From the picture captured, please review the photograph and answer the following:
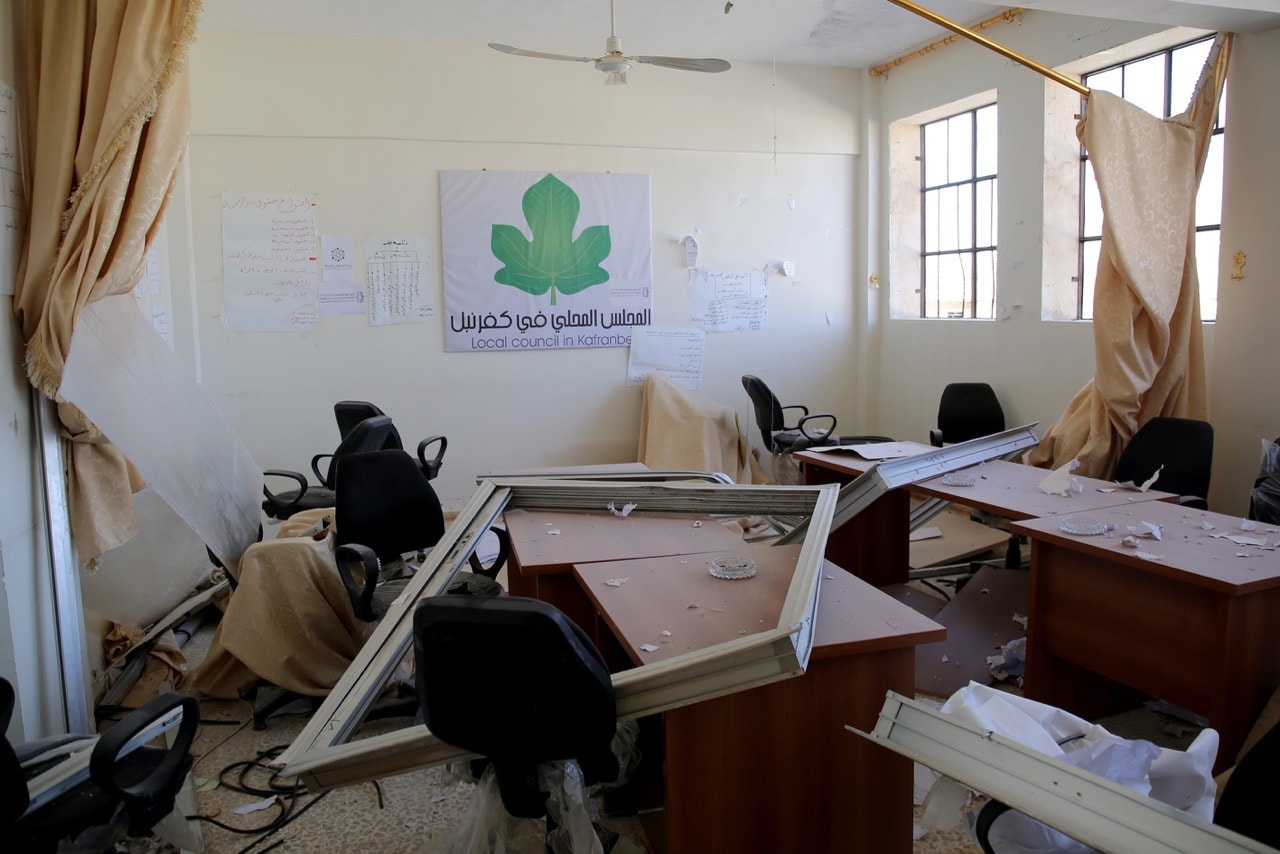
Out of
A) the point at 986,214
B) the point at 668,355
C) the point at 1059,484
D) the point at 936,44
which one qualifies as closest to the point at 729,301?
the point at 668,355

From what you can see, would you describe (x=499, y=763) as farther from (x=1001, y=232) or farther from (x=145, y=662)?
(x=1001, y=232)

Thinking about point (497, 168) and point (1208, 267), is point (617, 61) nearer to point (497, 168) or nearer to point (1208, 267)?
point (497, 168)

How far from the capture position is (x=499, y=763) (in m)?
1.71

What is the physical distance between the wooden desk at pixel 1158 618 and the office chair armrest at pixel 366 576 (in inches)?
89.2

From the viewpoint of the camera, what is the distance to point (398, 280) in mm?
5840

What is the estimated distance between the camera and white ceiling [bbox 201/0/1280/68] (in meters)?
5.06

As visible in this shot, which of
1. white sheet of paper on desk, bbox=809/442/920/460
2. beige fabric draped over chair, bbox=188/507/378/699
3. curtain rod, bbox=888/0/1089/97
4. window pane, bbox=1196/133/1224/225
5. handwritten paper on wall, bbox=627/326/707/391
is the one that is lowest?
beige fabric draped over chair, bbox=188/507/378/699

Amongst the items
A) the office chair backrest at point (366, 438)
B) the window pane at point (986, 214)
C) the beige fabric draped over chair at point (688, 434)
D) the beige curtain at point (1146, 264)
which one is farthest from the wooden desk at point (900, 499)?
the window pane at point (986, 214)

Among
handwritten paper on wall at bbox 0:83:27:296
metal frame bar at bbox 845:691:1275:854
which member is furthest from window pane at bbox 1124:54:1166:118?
handwritten paper on wall at bbox 0:83:27:296

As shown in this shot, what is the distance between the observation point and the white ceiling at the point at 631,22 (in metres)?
5.06

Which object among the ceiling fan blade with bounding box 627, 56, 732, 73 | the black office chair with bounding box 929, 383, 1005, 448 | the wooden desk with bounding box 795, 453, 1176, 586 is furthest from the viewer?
the black office chair with bounding box 929, 383, 1005, 448

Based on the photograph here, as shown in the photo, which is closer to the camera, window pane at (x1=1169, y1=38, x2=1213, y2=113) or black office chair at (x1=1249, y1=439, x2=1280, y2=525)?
black office chair at (x1=1249, y1=439, x2=1280, y2=525)

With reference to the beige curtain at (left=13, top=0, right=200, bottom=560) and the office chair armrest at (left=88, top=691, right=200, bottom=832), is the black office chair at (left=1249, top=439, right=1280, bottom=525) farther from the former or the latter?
the beige curtain at (left=13, top=0, right=200, bottom=560)

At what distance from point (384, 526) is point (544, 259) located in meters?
3.15
